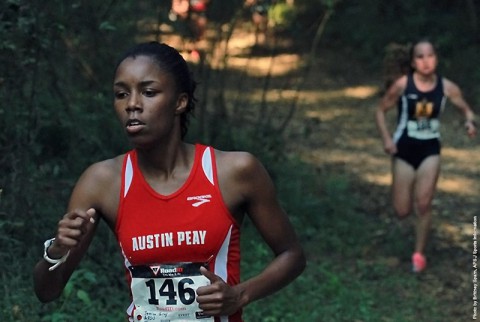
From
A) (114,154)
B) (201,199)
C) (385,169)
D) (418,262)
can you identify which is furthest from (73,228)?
(385,169)

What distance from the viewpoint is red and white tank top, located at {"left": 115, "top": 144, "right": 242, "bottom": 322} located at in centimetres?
345

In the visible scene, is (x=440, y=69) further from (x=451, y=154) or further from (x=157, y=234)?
(x=157, y=234)

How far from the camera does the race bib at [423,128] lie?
8461mm

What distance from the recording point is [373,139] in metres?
13.4

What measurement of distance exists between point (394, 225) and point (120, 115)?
21.7ft

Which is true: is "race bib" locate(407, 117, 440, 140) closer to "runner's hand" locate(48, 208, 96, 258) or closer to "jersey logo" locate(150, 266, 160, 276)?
"jersey logo" locate(150, 266, 160, 276)

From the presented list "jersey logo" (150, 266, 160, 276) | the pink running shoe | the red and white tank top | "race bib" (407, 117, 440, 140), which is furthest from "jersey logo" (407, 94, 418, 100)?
"jersey logo" (150, 266, 160, 276)

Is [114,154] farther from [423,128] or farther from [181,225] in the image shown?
[181,225]

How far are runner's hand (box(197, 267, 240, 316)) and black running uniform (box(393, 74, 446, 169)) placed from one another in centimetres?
533

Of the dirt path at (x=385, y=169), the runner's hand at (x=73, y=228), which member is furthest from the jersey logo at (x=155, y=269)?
the dirt path at (x=385, y=169)

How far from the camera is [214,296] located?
3.30m

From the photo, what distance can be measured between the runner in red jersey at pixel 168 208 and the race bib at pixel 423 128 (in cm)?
496

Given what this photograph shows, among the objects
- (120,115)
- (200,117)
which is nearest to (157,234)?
(120,115)

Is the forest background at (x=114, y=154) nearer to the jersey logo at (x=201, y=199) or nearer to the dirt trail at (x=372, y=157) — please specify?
the dirt trail at (x=372, y=157)
